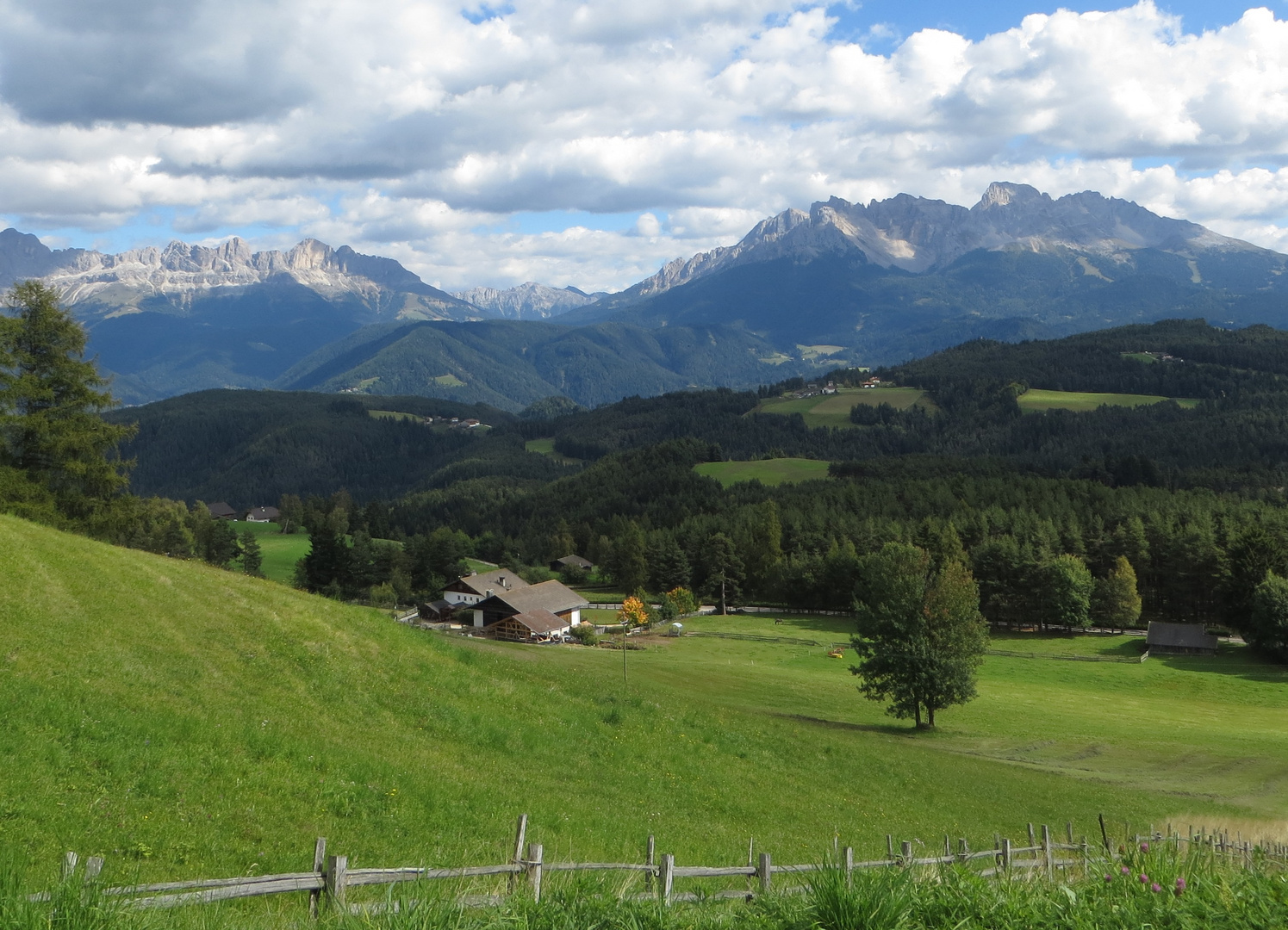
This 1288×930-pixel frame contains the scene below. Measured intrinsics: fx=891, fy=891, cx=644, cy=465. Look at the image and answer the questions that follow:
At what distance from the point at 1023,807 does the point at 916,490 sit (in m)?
123

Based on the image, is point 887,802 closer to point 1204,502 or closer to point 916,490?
point 1204,502

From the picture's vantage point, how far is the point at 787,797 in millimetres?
25406

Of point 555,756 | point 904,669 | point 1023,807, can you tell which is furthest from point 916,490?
point 555,756

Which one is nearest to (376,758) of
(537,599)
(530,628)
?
(530,628)

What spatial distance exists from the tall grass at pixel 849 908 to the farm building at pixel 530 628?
87395 millimetres

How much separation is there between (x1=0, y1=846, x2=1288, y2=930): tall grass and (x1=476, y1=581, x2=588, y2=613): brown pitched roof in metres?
93.5

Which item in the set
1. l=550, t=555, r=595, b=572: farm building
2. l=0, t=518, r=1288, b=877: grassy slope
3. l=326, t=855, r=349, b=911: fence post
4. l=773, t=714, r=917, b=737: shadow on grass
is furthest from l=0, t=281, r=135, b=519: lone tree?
l=550, t=555, r=595, b=572: farm building

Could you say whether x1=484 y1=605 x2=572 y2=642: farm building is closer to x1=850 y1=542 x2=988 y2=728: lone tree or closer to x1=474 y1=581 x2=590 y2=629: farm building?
x1=474 y1=581 x2=590 y2=629: farm building

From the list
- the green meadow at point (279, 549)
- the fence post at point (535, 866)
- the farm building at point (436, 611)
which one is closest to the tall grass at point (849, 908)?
the fence post at point (535, 866)

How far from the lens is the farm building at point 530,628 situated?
9625cm

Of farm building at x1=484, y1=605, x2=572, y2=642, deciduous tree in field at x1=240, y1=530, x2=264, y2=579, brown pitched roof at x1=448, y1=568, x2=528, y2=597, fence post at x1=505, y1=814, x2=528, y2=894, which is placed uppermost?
fence post at x1=505, y1=814, x2=528, y2=894

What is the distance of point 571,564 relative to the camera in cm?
15738

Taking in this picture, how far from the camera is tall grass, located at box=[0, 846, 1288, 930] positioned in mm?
8039

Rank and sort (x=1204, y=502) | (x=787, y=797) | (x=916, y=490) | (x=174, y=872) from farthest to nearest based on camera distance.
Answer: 1. (x=916, y=490)
2. (x=1204, y=502)
3. (x=787, y=797)
4. (x=174, y=872)
